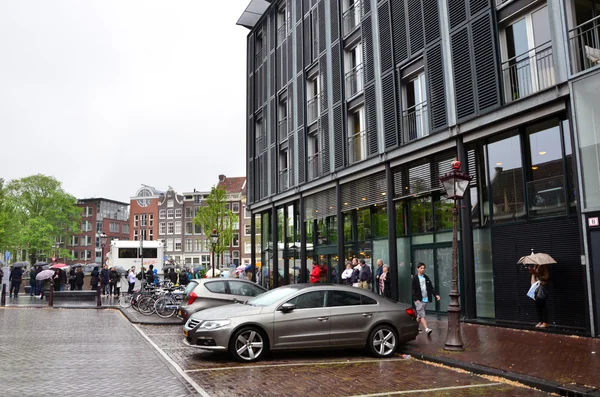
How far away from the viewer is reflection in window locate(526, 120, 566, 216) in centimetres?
1329

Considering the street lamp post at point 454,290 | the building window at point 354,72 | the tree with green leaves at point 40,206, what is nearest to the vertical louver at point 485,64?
the street lamp post at point 454,290

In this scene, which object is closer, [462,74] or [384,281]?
[462,74]

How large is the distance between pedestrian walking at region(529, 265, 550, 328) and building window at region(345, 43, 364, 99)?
11.6m

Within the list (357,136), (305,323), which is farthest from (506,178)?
(357,136)

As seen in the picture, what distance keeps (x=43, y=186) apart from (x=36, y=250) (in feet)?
29.6

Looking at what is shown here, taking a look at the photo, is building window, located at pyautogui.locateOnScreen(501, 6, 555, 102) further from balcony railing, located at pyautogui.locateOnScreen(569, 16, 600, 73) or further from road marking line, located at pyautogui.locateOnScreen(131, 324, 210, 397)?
road marking line, located at pyautogui.locateOnScreen(131, 324, 210, 397)

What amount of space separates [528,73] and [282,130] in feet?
60.5

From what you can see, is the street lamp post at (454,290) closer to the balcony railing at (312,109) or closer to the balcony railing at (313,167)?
the balcony railing at (313,167)

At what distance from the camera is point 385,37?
20422 mm

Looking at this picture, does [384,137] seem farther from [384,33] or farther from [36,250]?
[36,250]

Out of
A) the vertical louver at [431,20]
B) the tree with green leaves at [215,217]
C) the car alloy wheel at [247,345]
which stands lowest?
the car alloy wheel at [247,345]

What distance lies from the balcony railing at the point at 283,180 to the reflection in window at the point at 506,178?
1577 cm

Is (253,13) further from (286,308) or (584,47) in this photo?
(286,308)

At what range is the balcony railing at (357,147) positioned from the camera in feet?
72.6
